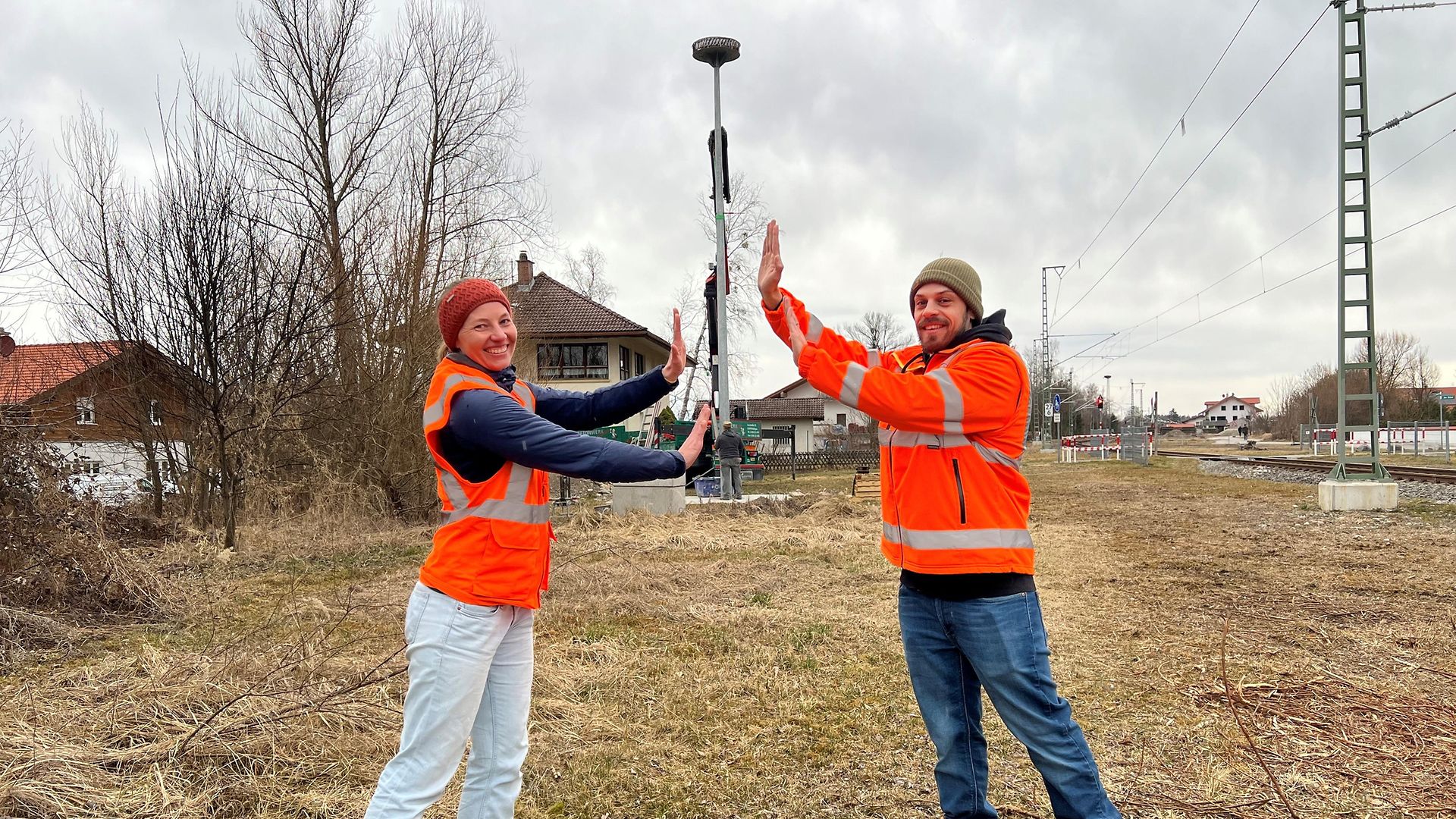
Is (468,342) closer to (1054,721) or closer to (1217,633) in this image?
(1054,721)

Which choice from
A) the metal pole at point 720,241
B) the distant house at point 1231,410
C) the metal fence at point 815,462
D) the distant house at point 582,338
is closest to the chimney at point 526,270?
the distant house at point 582,338

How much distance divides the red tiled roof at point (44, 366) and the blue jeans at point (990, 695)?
8.96m

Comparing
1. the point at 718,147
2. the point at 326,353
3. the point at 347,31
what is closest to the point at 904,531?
the point at 718,147

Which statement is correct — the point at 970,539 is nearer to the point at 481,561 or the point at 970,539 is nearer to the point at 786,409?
the point at 481,561

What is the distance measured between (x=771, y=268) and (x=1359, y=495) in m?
14.6

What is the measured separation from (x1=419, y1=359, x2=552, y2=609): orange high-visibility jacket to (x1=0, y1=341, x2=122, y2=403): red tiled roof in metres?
7.88

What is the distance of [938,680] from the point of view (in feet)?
9.43

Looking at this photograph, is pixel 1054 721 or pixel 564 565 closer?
pixel 1054 721

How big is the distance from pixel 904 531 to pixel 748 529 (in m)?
10.8

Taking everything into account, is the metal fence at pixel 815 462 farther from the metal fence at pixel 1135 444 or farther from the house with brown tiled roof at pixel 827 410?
the house with brown tiled roof at pixel 827 410

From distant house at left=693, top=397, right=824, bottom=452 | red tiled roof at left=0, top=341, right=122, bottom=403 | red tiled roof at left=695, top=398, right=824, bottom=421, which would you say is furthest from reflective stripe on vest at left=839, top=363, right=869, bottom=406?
red tiled roof at left=695, top=398, right=824, bottom=421

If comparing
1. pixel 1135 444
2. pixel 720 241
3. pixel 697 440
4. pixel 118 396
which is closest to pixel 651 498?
pixel 720 241

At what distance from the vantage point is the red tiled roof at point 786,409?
70.4m

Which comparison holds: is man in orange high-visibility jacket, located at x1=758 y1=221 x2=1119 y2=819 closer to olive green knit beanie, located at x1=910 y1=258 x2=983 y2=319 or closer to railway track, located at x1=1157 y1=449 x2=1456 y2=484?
olive green knit beanie, located at x1=910 y1=258 x2=983 y2=319
